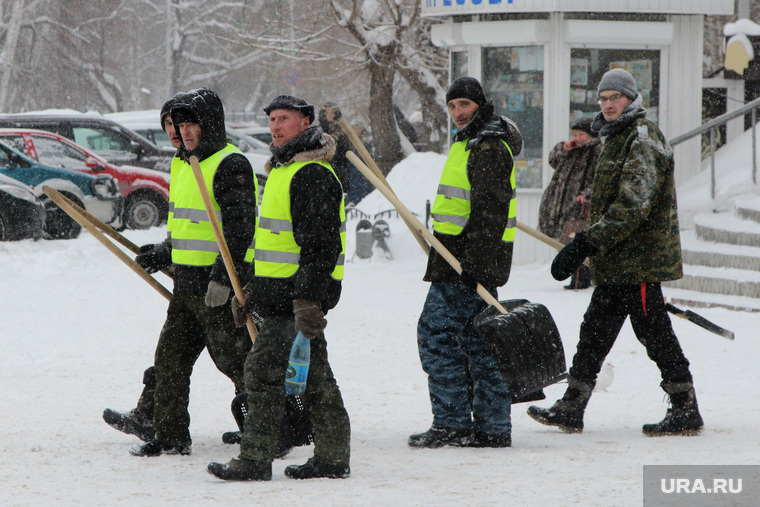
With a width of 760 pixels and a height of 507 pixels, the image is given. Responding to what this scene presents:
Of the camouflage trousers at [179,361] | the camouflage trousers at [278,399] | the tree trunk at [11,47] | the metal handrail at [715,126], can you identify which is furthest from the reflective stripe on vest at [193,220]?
the tree trunk at [11,47]

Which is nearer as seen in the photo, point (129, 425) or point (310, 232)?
point (310, 232)

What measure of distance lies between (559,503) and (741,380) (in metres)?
2.97

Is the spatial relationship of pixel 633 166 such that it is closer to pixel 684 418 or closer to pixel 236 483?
pixel 684 418

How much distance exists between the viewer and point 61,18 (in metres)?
40.7

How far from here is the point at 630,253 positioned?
518 cm

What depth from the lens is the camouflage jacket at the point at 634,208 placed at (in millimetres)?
5066

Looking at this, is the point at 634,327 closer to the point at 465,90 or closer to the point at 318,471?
the point at 465,90

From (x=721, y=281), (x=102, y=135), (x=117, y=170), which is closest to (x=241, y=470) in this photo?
(x=721, y=281)

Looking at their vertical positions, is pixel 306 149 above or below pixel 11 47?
below

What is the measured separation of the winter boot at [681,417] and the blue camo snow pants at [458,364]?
0.76m

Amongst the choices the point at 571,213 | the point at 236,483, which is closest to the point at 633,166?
the point at 236,483

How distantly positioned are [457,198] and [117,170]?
1156cm

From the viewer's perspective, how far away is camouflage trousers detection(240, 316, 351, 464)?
4.46 metres

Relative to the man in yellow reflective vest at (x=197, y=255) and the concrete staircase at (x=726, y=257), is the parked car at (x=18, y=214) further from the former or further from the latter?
the man in yellow reflective vest at (x=197, y=255)
